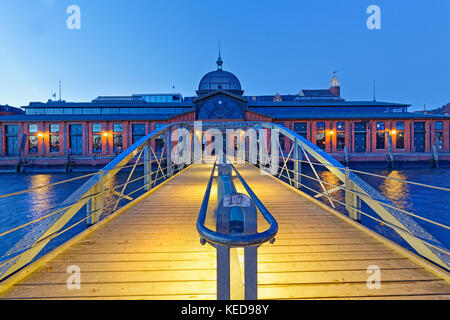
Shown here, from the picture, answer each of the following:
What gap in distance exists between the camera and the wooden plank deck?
247 cm

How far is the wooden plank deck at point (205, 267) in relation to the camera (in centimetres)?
247

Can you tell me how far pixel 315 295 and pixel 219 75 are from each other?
38.3 m

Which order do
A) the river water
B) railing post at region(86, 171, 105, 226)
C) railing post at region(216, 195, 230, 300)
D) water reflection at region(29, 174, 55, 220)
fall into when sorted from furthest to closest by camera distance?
water reflection at region(29, 174, 55, 220)
the river water
railing post at region(86, 171, 105, 226)
railing post at region(216, 195, 230, 300)

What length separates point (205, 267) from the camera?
2.93 meters

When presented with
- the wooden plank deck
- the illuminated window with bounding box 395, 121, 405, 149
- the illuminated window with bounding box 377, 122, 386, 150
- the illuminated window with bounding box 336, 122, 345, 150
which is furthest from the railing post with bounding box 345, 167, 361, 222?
the illuminated window with bounding box 395, 121, 405, 149

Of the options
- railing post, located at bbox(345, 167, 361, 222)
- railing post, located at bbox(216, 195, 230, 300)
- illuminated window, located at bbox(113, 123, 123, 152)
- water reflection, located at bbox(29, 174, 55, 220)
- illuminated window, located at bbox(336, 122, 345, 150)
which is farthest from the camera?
illuminated window, located at bbox(336, 122, 345, 150)

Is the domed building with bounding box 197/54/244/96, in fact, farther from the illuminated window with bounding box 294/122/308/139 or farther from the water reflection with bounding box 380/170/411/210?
the water reflection with bounding box 380/170/411/210

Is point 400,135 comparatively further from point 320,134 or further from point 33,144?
point 33,144

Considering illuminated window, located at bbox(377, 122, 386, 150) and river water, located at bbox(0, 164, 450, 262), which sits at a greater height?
illuminated window, located at bbox(377, 122, 386, 150)

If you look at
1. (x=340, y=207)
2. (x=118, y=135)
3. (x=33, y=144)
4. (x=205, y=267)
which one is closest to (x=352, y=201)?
(x=205, y=267)

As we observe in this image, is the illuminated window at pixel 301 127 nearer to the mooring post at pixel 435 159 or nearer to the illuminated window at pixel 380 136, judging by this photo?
the illuminated window at pixel 380 136

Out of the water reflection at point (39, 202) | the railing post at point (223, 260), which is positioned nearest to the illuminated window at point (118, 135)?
the water reflection at point (39, 202)
